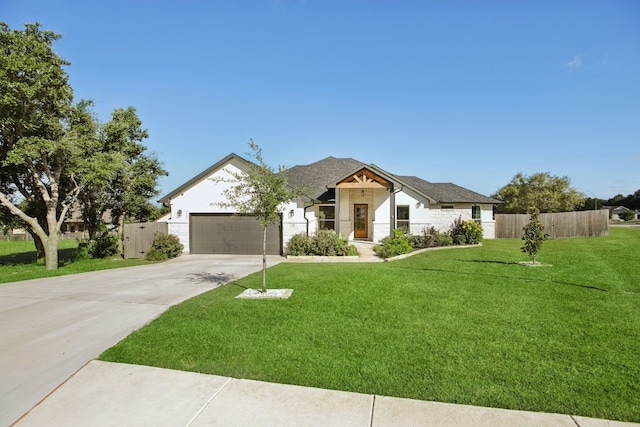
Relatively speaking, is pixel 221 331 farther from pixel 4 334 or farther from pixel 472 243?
pixel 472 243

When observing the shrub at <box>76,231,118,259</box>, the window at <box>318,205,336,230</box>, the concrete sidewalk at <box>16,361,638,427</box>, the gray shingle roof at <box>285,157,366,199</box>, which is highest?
the gray shingle roof at <box>285,157,366,199</box>

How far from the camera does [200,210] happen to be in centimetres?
1844

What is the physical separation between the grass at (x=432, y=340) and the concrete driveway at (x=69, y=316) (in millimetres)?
606

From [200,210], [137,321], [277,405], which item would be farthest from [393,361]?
[200,210]

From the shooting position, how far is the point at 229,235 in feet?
59.9

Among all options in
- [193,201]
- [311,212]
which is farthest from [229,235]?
[311,212]

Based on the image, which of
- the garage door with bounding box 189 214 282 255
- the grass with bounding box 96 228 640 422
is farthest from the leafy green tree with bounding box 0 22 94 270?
the grass with bounding box 96 228 640 422

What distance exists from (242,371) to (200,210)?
1528cm

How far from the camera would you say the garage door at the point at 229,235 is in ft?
58.3

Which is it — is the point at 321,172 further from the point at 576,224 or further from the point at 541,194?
the point at 541,194

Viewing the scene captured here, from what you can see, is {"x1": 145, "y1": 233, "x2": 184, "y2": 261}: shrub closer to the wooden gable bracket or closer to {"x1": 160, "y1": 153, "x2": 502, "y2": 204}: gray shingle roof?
{"x1": 160, "y1": 153, "x2": 502, "y2": 204}: gray shingle roof

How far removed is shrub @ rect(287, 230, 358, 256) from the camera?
1522 centimetres

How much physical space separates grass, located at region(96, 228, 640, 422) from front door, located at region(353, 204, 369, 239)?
11.4m

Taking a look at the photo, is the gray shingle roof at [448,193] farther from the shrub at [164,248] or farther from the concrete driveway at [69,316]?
the concrete driveway at [69,316]
